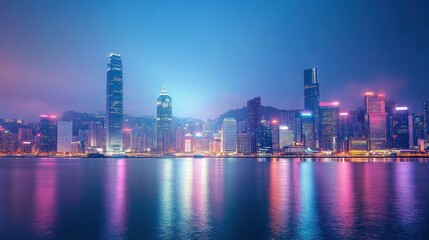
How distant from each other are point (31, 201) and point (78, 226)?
1775 centimetres

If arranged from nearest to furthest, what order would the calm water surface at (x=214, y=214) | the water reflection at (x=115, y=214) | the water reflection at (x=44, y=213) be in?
1. the calm water surface at (x=214, y=214)
2. the water reflection at (x=115, y=214)
3. the water reflection at (x=44, y=213)

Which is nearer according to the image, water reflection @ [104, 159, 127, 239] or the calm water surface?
the calm water surface

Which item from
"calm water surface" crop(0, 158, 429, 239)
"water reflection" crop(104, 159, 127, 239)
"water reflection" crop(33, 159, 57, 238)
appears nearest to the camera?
"calm water surface" crop(0, 158, 429, 239)

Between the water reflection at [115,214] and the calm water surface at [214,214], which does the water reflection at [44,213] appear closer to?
the calm water surface at [214,214]

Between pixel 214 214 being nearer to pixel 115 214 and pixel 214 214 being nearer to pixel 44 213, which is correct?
pixel 115 214

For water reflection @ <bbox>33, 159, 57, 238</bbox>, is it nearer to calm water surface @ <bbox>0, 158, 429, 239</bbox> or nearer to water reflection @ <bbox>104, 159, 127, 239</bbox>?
calm water surface @ <bbox>0, 158, 429, 239</bbox>

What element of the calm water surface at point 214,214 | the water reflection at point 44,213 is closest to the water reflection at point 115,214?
the calm water surface at point 214,214

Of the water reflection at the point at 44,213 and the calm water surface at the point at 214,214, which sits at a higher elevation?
the water reflection at the point at 44,213

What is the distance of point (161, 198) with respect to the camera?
4806 cm

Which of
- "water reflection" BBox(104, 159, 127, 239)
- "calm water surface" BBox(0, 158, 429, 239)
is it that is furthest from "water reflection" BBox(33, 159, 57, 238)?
"water reflection" BBox(104, 159, 127, 239)

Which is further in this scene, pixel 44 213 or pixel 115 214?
pixel 44 213

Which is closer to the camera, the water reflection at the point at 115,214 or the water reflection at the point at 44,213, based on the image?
the water reflection at the point at 115,214

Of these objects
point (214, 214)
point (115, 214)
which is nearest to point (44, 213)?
point (115, 214)

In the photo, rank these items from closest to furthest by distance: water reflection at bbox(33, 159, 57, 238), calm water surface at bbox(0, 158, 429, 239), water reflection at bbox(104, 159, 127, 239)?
calm water surface at bbox(0, 158, 429, 239) < water reflection at bbox(104, 159, 127, 239) < water reflection at bbox(33, 159, 57, 238)
